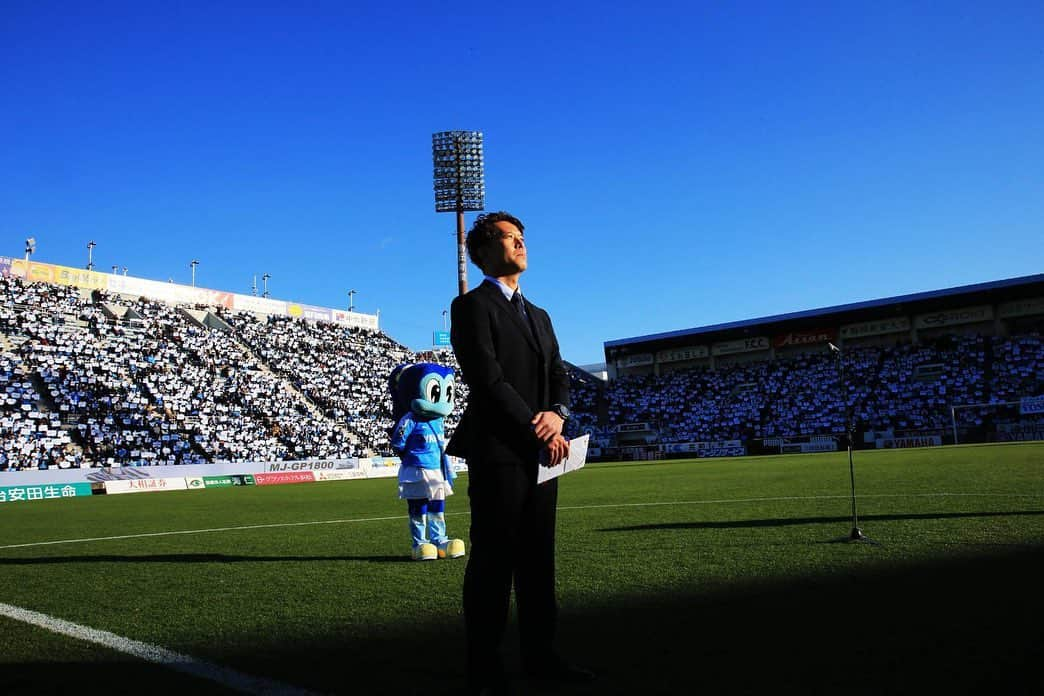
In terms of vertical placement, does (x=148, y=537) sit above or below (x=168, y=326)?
below

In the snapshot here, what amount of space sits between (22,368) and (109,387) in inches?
154

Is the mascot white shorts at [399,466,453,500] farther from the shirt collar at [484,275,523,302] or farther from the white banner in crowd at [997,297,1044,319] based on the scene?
the white banner in crowd at [997,297,1044,319]

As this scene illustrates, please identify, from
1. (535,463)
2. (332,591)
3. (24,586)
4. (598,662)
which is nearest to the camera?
(535,463)

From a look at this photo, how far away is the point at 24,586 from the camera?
7.37 metres

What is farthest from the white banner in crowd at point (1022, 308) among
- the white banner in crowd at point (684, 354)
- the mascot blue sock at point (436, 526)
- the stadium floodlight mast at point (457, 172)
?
the mascot blue sock at point (436, 526)

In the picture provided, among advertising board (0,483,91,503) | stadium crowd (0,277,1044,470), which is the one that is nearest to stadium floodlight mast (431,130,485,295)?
stadium crowd (0,277,1044,470)

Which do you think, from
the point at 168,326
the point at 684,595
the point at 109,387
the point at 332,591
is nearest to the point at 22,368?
the point at 109,387

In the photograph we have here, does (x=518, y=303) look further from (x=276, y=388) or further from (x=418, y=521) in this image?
(x=276, y=388)

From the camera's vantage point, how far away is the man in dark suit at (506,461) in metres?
3.56

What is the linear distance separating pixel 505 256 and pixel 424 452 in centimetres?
524

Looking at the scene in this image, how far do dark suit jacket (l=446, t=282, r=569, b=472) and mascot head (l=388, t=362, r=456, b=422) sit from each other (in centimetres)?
538

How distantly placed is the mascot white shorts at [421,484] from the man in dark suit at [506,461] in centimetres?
486

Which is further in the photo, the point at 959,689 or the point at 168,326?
the point at 168,326

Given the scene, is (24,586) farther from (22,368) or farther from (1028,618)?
(22,368)
